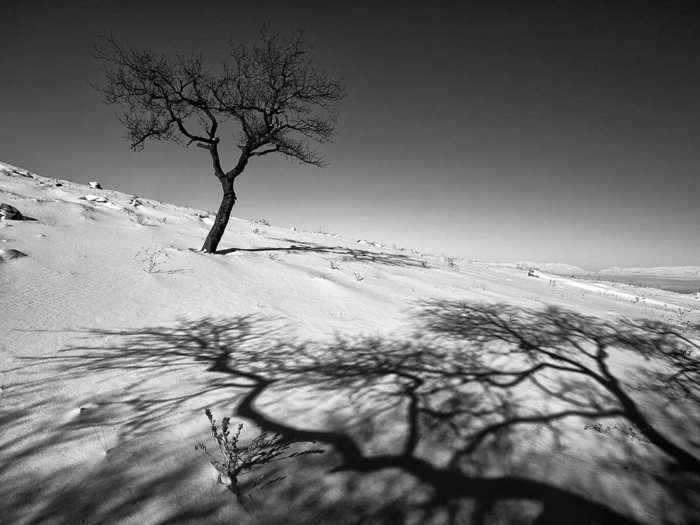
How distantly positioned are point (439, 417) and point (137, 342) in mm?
3233

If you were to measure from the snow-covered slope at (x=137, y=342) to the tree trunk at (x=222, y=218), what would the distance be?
2.53 feet

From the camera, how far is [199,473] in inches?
68.9

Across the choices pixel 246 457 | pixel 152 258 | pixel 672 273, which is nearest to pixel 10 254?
pixel 152 258

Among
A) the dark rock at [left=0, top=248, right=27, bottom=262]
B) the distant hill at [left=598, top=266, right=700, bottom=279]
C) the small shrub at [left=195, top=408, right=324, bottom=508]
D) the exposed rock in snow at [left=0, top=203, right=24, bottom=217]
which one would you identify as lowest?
the small shrub at [left=195, top=408, right=324, bottom=508]

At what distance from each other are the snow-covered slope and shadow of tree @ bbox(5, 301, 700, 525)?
0.11 feet

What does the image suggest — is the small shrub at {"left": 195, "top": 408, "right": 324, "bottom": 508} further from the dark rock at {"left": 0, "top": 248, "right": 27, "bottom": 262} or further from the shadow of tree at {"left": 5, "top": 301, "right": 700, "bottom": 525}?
the dark rock at {"left": 0, "top": 248, "right": 27, "bottom": 262}

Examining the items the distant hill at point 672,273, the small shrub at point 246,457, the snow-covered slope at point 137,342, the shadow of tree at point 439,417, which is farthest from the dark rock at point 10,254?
the distant hill at point 672,273

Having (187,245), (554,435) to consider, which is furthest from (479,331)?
(187,245)

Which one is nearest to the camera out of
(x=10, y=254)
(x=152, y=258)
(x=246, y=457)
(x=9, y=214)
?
(x=246, y=457)

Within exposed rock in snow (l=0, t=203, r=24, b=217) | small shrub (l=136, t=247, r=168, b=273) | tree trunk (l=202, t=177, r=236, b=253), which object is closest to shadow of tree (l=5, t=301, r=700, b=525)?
small shrub (l=136, t=247, r=168, b=273)

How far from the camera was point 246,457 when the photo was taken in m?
1.76

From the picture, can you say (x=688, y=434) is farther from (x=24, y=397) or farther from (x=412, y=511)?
Answer: (x=24, y=397)

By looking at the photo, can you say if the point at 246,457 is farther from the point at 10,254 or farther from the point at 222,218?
the point at 222,218

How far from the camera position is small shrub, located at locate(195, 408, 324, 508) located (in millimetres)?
1644
